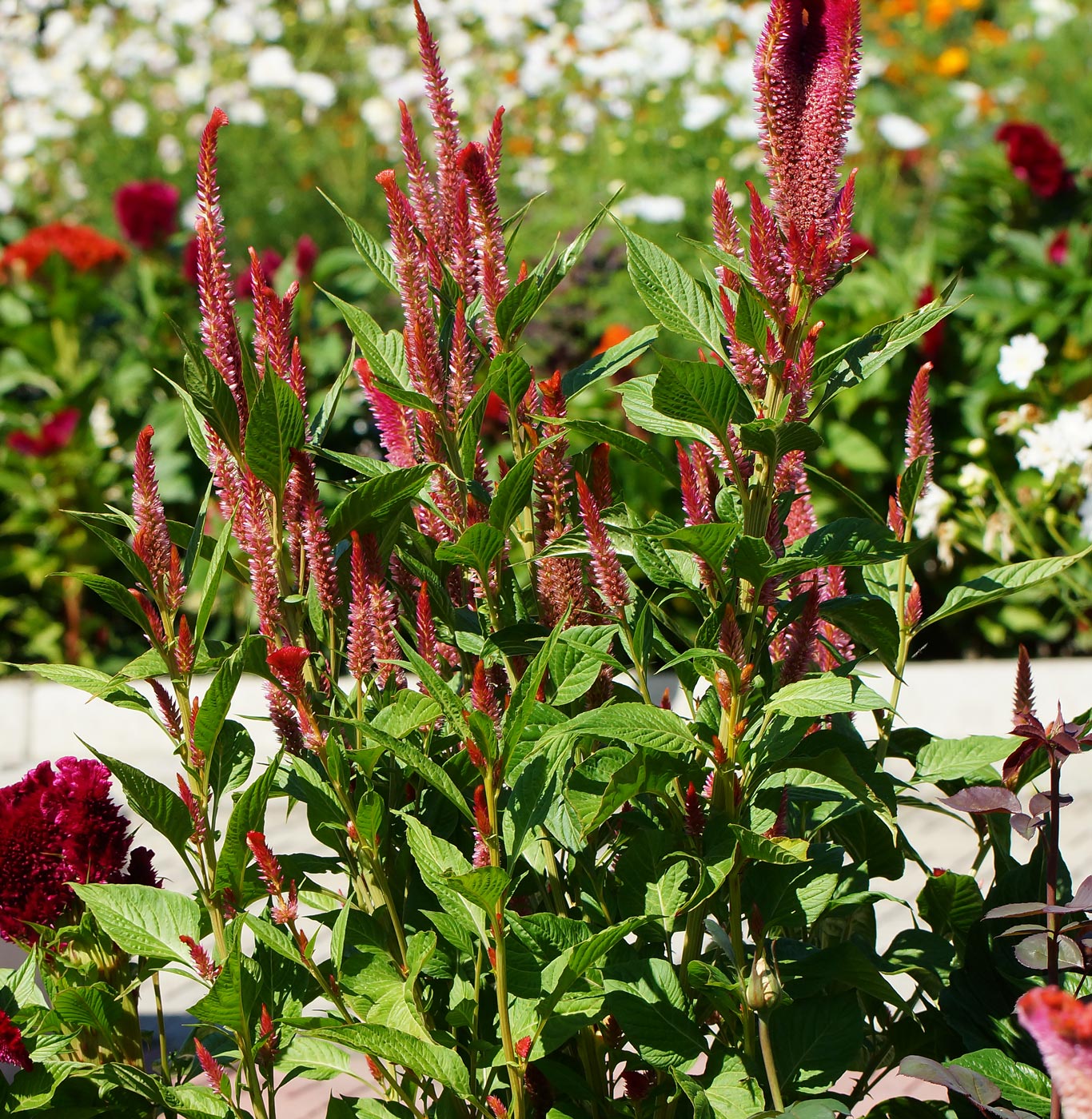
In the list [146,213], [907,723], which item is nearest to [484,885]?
[907,723]

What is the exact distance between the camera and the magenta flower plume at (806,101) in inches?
52.7

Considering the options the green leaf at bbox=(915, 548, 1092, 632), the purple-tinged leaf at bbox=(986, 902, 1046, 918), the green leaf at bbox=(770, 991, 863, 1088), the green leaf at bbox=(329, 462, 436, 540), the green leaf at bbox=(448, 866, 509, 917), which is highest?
the green leaf at bbox=(329, 462, 436, 540)

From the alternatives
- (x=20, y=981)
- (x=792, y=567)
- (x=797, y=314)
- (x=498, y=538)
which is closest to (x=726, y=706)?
(x=792, y=567)

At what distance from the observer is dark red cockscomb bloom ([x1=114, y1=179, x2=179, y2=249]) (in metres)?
4.96

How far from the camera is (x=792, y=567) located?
1312 mm

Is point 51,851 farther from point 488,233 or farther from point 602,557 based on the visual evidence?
point 488,233

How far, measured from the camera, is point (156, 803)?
4.72 ft

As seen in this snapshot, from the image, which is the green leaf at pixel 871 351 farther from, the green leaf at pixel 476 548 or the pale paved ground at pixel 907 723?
the pale paved ground at pixel 907 723

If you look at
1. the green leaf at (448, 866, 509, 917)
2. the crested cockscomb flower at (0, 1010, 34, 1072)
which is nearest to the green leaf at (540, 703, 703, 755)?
the green leaf at (448, 866, 509, 917)

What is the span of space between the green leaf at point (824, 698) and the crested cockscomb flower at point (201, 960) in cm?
62

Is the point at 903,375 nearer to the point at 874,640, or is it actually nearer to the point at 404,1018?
the point at 874,640

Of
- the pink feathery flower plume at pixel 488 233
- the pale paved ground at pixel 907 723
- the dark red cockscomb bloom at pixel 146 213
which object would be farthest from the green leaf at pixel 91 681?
the dark red cockscomb bloom at pixel 146 213

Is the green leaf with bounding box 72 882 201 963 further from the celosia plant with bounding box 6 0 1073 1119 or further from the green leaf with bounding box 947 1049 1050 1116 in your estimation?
the green leaf with bounding box 947 1049 1050 1116

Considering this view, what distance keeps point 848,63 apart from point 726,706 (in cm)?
64
